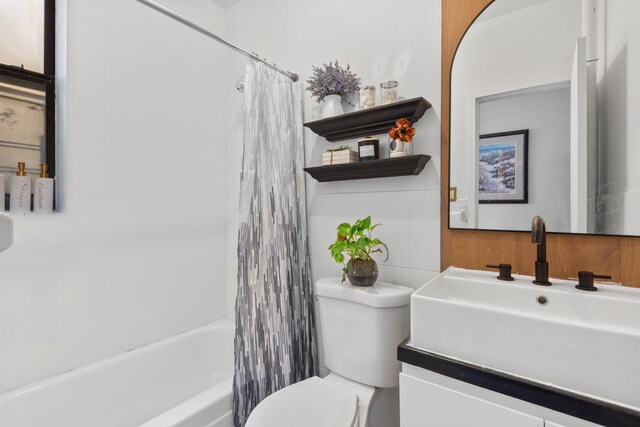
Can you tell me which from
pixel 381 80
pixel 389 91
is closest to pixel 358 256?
pixel 389 91

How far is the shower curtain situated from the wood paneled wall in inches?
28.9

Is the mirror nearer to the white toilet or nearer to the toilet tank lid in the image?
the toilet tank lid

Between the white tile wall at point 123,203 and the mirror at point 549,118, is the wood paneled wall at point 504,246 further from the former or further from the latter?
the white tile wall at point 123,203

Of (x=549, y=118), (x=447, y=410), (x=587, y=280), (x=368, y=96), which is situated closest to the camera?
(x=447, y=410)

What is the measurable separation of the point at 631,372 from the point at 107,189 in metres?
2.09

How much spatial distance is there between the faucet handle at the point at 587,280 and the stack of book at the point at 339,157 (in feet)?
3.14

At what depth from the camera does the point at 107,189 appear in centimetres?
166

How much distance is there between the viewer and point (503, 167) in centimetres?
120

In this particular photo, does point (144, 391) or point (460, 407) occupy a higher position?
point (460, 407)

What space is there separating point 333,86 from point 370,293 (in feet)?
3.26

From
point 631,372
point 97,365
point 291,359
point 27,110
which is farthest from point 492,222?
point 27,110

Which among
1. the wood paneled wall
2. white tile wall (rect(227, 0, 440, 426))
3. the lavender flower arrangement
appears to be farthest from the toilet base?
the lavender flower arrangement

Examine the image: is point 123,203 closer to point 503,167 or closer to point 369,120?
point 369,120

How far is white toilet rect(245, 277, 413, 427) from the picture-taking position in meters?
1.12
